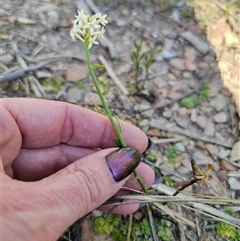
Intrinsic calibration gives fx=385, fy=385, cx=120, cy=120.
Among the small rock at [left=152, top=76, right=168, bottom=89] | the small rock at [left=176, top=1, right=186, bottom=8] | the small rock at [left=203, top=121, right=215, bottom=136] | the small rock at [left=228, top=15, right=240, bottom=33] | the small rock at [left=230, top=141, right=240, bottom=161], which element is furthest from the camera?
the small rock at [left=176, top=1, right=186, bottom=8]

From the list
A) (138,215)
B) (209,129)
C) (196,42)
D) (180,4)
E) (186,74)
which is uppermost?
(180,4)

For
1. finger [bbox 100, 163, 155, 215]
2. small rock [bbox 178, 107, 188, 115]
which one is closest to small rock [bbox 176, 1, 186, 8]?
small rock [bbox 178, 107, 188, 115]

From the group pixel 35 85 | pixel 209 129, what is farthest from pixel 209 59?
pixel 35 85

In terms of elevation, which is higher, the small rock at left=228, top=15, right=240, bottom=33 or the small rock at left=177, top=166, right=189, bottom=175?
the small rock at left=228, top=15, right=240, bottom=33

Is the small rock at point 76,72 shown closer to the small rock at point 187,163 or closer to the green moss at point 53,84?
the green moss at point 53,84

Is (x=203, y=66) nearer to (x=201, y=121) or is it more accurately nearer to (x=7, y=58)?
(x=201, y=121)

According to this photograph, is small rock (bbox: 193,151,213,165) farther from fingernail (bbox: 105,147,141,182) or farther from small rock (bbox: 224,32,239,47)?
small rock (bbox: 224,32,239,47)
